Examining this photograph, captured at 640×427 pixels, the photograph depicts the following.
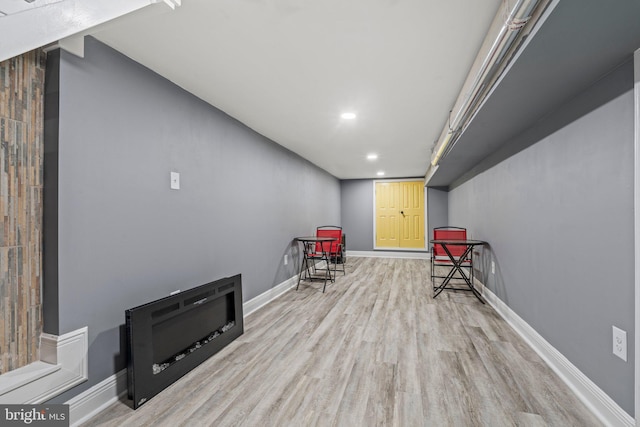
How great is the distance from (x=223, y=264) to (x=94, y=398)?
1.29 meters

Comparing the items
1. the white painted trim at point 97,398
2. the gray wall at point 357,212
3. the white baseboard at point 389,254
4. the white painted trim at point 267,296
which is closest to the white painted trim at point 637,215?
the white painted trim at point 97,398

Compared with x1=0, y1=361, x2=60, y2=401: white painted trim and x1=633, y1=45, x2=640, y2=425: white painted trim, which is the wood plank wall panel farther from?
x1=633, y1=45, x2=640, y2=425: white painted trim

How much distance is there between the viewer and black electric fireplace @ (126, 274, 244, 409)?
1562 millimetres

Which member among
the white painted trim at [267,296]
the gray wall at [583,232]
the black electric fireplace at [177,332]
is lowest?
the white painted trim at [267,296]

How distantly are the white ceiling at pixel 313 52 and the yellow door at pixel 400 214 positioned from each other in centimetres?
436

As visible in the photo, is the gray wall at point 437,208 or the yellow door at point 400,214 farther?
the yellow door at point 400,214


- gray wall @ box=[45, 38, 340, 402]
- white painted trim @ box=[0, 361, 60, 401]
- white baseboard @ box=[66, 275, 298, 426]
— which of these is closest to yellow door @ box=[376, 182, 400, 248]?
gray wall @ box=[45, 38, 340, 402]

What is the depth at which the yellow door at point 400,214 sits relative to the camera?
710 centimetres

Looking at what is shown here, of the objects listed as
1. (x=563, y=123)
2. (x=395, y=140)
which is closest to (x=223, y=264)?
(x=395, y=140)

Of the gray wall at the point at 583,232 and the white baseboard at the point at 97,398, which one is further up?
the gray wall at the point at 583,232

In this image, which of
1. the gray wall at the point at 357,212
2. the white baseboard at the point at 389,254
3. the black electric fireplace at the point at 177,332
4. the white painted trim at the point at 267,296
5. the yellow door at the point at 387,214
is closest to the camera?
the black electric fireplace at the point at 177,332

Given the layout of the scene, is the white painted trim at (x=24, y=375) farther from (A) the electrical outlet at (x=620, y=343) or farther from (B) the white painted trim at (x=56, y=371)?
(A) the electrical outlet at (x=620, y=343)

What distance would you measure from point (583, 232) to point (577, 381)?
2.97ft

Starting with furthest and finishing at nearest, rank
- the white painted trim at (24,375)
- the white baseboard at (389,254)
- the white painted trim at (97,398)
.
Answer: the white baseboard at (389,254), the white painted trim at (97,398), the white painted trim at (24,375)
